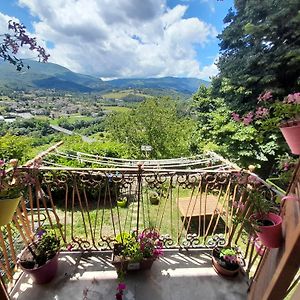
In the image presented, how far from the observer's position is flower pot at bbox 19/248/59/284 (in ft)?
6.48

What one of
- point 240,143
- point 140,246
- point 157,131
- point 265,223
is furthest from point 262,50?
point 140,246

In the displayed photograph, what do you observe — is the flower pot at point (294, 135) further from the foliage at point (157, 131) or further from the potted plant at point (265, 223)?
the foliage at point (157, 131)

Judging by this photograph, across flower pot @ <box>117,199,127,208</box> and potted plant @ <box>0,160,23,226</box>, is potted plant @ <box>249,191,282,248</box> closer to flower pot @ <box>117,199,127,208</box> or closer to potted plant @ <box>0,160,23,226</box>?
potted plant @ <box>0,160,23,226</box>

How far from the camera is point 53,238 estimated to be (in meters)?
2.20

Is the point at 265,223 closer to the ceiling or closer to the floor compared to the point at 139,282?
closer to the ceiling

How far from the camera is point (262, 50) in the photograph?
236 inches

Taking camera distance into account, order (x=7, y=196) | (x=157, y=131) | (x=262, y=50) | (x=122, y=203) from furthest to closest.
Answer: (x=157, y=131), (x=122, y=203), (x=262, y=50), (x=7, y=196)

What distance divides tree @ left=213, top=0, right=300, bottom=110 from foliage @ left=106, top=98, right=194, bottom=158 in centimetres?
381

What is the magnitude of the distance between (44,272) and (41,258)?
0.42 feet

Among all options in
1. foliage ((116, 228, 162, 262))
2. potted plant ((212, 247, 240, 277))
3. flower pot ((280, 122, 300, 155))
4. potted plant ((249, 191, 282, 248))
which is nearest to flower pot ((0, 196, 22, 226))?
foliage ((116, 228, 162, 262))

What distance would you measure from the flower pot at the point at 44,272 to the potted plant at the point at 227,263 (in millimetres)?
1601

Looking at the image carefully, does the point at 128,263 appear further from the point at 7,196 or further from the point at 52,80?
the point at 52,80

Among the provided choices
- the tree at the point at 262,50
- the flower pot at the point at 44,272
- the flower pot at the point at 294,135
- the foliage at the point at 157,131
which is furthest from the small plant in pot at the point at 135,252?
the foliage at the point at 157,131

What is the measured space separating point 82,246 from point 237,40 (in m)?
7.11
